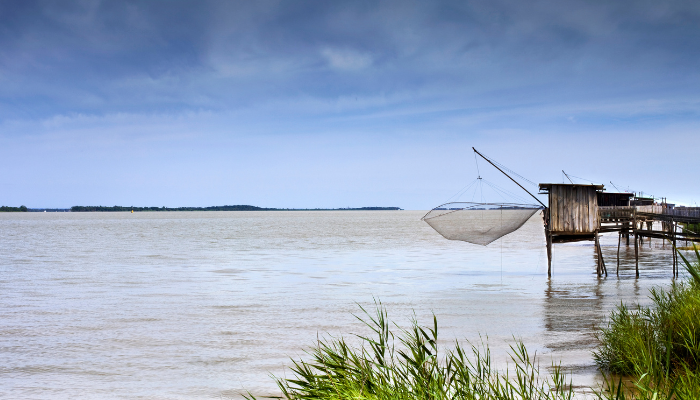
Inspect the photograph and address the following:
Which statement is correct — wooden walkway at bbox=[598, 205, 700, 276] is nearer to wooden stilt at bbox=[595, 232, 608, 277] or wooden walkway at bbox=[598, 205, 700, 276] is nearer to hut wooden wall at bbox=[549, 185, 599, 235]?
wooden stilt at bbox=[595, 232, 608, 277]

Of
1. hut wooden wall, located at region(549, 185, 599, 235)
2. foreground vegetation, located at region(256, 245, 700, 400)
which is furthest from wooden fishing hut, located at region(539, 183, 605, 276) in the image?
foreground vegetation, located at region(256, 245, 700, 400)

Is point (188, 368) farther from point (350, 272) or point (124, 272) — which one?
point (124, 272)

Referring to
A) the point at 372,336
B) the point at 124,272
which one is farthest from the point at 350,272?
the point at 372,336

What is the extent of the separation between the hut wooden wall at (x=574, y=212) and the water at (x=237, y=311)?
72.1 inches

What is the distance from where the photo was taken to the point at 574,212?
1966 cm

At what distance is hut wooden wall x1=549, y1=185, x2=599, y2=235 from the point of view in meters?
19.5

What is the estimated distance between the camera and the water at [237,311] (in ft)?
27.7

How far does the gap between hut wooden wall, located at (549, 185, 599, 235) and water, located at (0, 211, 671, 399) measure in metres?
1.83

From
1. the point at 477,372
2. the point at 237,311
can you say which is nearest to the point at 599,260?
the point at 237,311

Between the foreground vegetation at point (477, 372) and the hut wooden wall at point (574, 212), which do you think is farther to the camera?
the hut wooden wall at point (574, 212)

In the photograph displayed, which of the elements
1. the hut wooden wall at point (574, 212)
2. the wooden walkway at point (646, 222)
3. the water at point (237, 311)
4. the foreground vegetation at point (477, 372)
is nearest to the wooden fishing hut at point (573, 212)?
the hut wooden wall at point (574, 212)

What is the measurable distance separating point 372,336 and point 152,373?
4121 mm

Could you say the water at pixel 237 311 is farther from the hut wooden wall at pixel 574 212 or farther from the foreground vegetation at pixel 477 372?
the hut wooden wall at pixel 574 212

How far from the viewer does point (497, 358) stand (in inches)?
348
